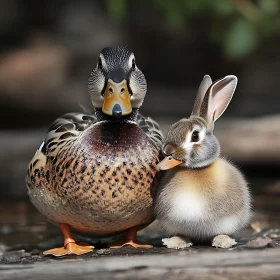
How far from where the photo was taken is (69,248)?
386cm

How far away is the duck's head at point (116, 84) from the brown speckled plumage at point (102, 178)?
14 centimetres

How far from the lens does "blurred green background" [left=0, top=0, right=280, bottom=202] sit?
19.8 feet

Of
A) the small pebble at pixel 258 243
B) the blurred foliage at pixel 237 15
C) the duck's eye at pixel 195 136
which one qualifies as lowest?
the small pebble at pixel 258 243

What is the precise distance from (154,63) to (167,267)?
6.93 metres

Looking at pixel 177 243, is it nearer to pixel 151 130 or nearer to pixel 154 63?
pixel 151 130

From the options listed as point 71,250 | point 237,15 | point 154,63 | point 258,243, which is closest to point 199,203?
point 258,243

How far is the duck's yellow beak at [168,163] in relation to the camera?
3.45 meters


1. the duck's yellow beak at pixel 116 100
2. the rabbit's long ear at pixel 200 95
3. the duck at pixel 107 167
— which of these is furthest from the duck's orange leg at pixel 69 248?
the rabbit's long ear at pixel 200 95

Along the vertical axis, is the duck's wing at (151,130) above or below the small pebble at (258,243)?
above

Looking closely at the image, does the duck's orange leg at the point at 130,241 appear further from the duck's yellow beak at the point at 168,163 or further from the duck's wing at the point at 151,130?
the duck's yellow beak at the point at 168,163

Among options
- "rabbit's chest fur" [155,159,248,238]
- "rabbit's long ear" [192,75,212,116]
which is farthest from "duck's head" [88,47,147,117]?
"rabbit's chest fur" [155,159,248,238]

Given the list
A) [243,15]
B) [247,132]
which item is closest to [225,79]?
[247,132]

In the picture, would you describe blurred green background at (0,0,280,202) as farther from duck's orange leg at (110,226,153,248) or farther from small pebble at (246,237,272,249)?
small pebble at (246,237,272,249)

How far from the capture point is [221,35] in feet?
24.9
